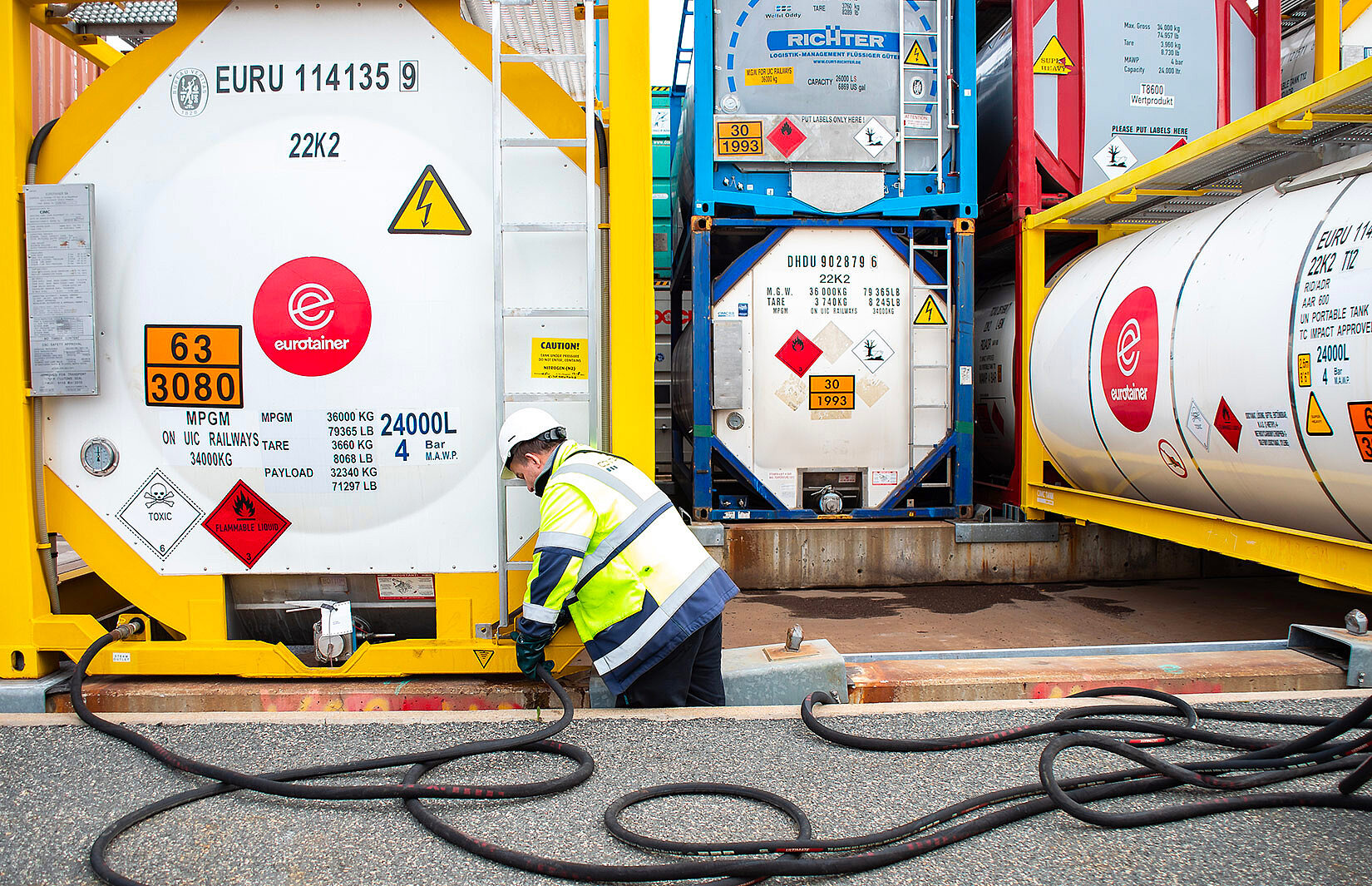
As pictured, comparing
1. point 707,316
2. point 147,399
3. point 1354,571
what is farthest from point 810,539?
point 147,399

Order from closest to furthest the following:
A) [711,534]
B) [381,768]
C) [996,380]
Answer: [381,768] → [711,534] → [996,380]

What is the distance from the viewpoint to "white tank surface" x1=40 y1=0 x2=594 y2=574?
11.2 ft

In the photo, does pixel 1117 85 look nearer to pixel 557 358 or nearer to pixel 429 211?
pixel 557 358

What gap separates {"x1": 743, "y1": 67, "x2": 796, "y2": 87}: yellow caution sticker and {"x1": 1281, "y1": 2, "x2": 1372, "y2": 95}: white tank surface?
14.8ft

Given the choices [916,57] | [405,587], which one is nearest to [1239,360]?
[916,57]

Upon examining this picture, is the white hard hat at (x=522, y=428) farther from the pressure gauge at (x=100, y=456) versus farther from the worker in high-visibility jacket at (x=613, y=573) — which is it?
the pressure gauge at (x=100, y=456)

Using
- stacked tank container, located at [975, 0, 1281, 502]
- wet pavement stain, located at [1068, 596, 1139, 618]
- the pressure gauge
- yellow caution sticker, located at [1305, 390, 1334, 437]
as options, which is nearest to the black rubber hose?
the pressure gauge

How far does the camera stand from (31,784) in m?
2.58

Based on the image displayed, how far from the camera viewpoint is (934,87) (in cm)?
657

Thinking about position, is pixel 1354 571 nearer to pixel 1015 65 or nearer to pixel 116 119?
pixel 1015 65

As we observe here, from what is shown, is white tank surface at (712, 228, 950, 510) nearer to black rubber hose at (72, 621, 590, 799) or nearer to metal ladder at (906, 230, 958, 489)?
metal ladder at (906, 230, 958, 489)

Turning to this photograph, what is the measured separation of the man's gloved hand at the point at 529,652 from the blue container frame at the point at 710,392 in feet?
11.3

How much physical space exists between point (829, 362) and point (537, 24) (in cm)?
338

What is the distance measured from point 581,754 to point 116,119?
310 cm
